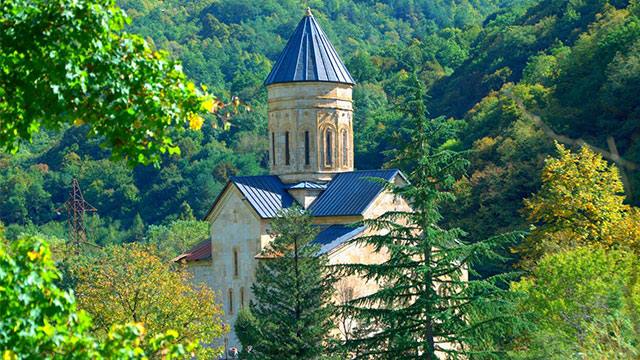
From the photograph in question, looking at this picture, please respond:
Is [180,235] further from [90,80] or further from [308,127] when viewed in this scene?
[90,80]

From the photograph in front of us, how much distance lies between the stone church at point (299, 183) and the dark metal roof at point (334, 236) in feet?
0.13

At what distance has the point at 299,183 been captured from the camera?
94.9 feet

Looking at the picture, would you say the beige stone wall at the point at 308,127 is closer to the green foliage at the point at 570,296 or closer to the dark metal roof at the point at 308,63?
the dark metal roof at the point at 308,63

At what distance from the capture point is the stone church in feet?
91.2

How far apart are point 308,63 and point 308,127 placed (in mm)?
1548

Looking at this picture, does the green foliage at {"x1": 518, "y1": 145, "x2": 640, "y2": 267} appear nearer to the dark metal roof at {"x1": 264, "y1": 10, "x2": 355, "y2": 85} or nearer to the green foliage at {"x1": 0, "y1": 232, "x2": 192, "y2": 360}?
the dark metal roof at {"x1": 264, "y1": 10, "x2": 355, "y2": 85}

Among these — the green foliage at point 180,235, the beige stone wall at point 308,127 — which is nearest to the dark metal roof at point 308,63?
the beige stone wall at point 308,127

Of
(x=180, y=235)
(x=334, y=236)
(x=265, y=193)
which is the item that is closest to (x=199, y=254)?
(x=265, y=193)

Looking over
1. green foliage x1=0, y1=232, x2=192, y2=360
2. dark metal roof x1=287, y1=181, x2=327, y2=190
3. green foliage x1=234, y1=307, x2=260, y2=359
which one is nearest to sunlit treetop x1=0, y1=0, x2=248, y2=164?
green foliage x1=0, y1=232, x2=192, y2=360

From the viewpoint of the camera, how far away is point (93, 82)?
24.6 feet

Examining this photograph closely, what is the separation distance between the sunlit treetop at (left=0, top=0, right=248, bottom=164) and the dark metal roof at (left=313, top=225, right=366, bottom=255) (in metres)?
18.8

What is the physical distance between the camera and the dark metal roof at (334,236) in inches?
1052

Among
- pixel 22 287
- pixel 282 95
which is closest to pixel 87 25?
pixel 22 287

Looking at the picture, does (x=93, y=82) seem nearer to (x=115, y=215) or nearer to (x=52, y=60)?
(x=52, y=60)
